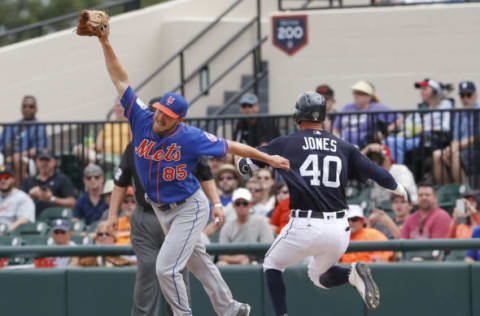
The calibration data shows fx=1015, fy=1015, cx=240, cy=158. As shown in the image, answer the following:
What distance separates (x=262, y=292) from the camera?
9.02m

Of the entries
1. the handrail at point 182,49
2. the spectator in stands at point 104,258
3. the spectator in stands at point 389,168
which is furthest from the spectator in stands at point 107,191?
the handrail at point 182,49

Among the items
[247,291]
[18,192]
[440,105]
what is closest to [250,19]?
[440,105]

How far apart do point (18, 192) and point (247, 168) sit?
5135 millimetres

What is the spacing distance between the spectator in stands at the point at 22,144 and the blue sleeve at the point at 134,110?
5414 mm

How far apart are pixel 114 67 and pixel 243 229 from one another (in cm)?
297

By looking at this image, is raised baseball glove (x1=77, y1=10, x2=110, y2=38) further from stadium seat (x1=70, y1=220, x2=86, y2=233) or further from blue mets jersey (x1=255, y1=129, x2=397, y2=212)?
stadium seat (x1=70, y1=220, x2=86, y2=233)

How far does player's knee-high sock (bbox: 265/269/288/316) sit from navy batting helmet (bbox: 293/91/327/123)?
1201 millimetres

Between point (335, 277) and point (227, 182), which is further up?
point (227, 182)

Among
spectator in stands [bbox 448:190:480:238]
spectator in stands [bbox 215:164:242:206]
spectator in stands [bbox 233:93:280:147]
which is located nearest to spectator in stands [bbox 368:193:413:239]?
spectator in stands [bbox 448:190:480:238]

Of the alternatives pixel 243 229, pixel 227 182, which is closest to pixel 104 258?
pixel 243 229

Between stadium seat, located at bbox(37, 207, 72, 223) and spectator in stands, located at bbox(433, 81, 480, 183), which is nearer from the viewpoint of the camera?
spectator in stands, located at bbox(433, 81, 480, 183)

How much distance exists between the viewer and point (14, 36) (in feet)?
57.9

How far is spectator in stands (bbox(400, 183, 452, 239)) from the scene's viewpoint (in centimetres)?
1023

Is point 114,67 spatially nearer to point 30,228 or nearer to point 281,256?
point 281,256
